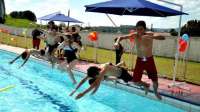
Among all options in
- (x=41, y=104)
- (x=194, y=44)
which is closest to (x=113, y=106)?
(x=41, y=104)

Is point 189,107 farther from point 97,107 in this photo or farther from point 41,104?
point 41,104

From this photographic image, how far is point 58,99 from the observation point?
1230 centimetres

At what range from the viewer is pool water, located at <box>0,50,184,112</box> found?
36.4 ft

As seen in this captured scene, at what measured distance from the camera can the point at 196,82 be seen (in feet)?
45.0

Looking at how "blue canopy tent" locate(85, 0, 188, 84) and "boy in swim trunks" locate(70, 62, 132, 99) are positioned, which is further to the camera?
"blue canopy tent" locate(85, 0, 188, 84)

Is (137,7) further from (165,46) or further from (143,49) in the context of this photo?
(165,46)

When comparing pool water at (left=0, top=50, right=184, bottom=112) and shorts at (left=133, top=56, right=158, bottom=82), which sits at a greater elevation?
shorts at (left=133, top=56, right=158, bottom=82)

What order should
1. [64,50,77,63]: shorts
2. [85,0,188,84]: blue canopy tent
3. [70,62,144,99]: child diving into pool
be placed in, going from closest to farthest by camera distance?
[70,62,144,99]: child diving into pool < [85,0,188,84]: blue canopy tent < [64,50,77,63]: shorts

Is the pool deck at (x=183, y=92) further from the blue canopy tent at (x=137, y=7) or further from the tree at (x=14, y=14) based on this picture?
the tree at (x=14, y=14)

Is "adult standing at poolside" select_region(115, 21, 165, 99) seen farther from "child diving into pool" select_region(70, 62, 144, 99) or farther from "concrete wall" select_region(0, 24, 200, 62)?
"concrete wall" select_region(0, 24, 200, 62)

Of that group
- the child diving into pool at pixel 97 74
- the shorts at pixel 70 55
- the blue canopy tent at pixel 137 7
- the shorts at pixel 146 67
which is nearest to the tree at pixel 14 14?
the blue canopy tent at pixel 137 7

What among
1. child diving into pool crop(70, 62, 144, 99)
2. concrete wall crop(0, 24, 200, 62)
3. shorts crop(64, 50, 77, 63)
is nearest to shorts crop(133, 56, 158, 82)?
child diving into pool crop(70, 62, 144, 99)

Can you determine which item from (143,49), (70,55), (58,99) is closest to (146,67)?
(143,49)

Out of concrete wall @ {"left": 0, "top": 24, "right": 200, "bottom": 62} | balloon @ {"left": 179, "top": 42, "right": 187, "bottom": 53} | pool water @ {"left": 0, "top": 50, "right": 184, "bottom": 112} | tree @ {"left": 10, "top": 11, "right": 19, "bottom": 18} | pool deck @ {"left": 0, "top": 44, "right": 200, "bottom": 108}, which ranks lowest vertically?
pool water @ {"left": 0, "top": 50, "right": 184, "bottom": 112}
